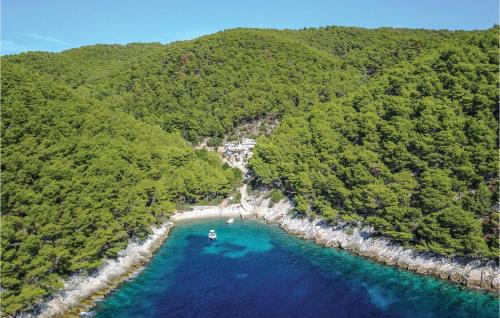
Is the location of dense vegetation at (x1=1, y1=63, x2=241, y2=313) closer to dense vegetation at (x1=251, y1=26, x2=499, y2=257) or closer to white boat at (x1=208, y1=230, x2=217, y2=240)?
white boat at (x1=208, y1=230, x2=217, y2=240)

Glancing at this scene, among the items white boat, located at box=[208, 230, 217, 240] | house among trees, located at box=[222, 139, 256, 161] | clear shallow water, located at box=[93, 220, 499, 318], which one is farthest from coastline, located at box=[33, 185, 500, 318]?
house among trees, located at box=[222, 139, 256, 161]

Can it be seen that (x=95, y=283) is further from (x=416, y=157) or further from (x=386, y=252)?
(x=416, y=157)

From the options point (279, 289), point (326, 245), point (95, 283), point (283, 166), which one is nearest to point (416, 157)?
point (326, 245)

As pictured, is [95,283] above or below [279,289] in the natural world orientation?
above

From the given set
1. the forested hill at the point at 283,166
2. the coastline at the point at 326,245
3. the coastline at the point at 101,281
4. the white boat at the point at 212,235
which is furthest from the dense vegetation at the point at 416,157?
the coastline at the point at 101,281

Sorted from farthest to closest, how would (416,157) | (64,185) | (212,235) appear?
(212,235) → (416,157) → (64,185)

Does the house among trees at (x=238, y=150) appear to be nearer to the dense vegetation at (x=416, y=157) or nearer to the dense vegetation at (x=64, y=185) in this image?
the dense vegetation at (x=416, y=157)

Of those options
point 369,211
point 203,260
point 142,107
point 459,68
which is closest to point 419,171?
point 369,211
